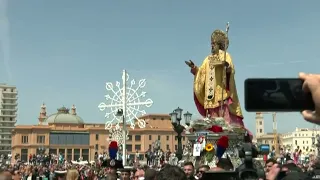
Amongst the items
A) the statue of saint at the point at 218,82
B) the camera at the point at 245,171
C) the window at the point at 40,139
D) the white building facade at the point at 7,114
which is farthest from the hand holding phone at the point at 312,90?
the white building facade at the point at 7,114

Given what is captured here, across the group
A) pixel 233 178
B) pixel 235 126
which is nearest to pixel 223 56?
pixel 235 126

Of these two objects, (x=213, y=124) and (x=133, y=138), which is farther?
(x=133, y=138)

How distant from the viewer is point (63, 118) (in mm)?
132750

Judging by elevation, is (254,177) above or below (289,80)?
below

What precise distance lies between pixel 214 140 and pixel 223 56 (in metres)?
4.45

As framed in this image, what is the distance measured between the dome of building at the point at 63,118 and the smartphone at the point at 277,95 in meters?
130

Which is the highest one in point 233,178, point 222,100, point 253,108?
point 222,100

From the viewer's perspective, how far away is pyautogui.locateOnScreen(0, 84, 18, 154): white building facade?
158212 millimetres

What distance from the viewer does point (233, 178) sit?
3188 mm

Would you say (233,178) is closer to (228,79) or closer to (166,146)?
(228,79)

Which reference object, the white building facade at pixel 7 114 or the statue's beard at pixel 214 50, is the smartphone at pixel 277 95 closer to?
the statue's beard at pixel 214 50

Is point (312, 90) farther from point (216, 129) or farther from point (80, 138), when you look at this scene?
point (80, 138)

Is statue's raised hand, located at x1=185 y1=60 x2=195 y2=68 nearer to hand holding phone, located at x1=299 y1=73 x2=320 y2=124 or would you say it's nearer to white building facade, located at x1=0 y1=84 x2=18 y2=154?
hand holding phone, located at x1=299 y1=73 x2=320 y2=124

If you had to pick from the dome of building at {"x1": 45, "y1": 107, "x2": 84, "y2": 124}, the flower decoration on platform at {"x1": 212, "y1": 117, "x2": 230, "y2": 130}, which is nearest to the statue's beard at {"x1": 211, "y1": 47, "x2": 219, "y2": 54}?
the flower decoration on platform at {"x1": 212, "y1": 117, "x2": 230, "y2": 130}
